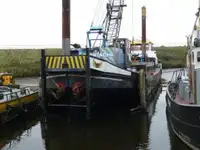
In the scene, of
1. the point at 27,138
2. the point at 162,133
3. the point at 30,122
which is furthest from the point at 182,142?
the point at 30,122

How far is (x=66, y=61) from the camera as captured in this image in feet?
42.7

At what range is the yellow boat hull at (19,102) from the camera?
42.5 feet

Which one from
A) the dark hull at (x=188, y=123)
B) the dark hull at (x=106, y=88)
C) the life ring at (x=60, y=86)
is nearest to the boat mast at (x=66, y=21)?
the dark hull at (x=106, y=88)

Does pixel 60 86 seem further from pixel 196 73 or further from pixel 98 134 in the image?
pixel 196 73

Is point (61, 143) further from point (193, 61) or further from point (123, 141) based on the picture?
point (193, 61)

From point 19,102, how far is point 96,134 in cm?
403

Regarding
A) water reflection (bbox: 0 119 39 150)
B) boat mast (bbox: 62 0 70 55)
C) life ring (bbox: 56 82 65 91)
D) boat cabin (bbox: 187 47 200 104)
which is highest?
boat mast (bbox: 62 0 70 55)

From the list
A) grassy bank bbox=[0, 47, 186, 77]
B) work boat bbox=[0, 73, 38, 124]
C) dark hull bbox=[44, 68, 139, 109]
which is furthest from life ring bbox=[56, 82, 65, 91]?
grassy bank bbox=[0, 47, 186, 77]

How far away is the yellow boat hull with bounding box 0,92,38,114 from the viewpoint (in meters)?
13.0

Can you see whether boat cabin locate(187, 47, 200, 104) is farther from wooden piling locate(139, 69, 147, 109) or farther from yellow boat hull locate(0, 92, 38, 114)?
yellow boat hull locate(0, 92, 38, 114)

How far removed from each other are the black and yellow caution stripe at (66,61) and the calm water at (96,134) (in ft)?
7.86

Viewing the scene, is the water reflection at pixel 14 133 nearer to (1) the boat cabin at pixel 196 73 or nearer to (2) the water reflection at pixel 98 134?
(2) the water reflection at pixel 98 134

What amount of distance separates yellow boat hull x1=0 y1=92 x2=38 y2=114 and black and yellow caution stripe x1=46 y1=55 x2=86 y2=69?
2115mm

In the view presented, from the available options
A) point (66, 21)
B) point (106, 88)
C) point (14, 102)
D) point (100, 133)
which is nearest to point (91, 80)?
point (106, 88)
